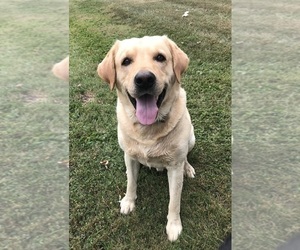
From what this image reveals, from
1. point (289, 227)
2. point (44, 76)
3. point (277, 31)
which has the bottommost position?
point (289, 227)

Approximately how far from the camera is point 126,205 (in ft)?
6.73

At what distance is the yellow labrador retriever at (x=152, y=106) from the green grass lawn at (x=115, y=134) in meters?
0.10

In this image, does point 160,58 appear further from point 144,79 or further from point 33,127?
point 33,127

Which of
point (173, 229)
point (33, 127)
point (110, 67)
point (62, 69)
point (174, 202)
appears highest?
point (110, 67)

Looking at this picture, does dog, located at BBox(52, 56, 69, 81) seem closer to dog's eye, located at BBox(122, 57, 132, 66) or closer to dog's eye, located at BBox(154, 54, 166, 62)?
dog's eye, located at BBox(122, 57, 132, 66)

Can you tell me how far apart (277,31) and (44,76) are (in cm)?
121

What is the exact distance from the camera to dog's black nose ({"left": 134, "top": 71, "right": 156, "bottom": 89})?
1.57 meters

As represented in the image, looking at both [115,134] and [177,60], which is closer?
[177,60]

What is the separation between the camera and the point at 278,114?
209cm

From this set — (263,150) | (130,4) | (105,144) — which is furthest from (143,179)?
(130,4)

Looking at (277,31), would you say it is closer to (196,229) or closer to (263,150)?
(263,150)

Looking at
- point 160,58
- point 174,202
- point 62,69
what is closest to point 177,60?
point 160,58

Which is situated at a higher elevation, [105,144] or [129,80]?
[129,80]

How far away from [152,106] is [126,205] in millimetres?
594
